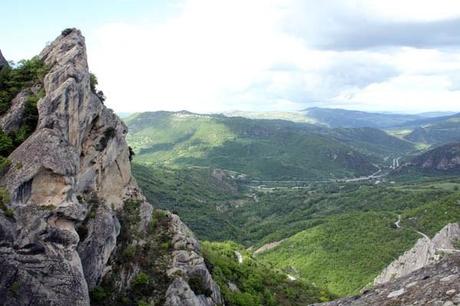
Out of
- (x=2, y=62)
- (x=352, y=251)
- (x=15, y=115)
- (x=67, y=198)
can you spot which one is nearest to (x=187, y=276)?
(x=67, y=198)

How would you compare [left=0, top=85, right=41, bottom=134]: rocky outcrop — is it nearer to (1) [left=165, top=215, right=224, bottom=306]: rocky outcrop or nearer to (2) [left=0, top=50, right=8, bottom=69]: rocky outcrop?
(2) [left=0, top=50, right=8, bottom=69]: rocky outcrop

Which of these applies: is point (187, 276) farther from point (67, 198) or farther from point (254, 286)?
point (254, 286)

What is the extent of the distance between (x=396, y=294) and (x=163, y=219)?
164ft

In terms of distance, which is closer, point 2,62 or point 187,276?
point 187,276

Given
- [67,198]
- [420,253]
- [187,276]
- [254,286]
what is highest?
[67,198]

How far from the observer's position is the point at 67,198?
41312mm

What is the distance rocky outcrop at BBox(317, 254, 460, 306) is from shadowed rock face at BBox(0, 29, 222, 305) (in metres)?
23.9

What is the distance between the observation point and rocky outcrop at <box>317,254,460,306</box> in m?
15.4

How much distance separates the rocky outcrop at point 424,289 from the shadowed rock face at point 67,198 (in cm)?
2390

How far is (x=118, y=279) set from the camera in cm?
5128

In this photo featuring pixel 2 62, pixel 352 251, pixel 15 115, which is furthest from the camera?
pixel 352 251

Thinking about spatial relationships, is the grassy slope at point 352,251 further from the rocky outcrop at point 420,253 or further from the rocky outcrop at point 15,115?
the rocky outcrop at point 15,115

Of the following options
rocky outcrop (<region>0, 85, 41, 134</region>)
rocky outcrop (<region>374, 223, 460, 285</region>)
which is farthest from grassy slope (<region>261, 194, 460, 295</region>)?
rocky outcrop (<region>0, 85, 41, 134</region>)

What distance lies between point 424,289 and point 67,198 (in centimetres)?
3199
